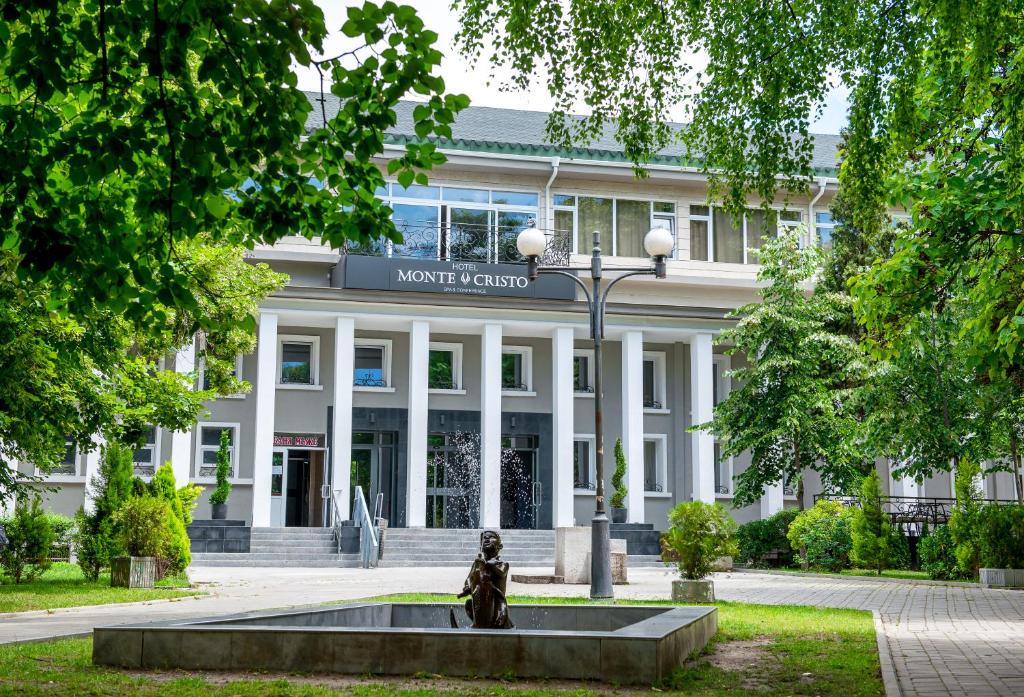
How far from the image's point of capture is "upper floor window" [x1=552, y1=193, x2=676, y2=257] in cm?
3328

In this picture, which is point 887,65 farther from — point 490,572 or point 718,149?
point 490,572

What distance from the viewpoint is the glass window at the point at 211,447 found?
32.8 m

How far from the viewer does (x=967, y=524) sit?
71.1 feet

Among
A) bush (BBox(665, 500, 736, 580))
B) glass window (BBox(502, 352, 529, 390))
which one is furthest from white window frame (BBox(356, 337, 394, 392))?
bush (BBox(665, 500, 736, 580))

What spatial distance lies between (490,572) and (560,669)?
4.81 feet

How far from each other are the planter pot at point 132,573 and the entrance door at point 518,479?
16795 mm

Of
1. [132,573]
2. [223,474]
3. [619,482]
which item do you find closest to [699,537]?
[132,573]

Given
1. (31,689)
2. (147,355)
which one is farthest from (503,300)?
(31,689)

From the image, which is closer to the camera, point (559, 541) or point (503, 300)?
point (559, 541)

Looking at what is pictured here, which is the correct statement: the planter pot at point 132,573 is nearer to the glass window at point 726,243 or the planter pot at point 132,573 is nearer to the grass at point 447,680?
the grass at point 447,680

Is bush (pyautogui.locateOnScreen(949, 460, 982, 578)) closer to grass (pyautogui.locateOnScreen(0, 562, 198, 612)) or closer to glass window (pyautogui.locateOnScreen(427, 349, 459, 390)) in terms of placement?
grass (pyautogui.locateOnScreen(0, 562, 198, 612))

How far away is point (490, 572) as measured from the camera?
962cm

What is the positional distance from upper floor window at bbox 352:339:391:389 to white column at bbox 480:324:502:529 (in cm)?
402

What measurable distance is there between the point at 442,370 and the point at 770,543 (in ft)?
37.2
